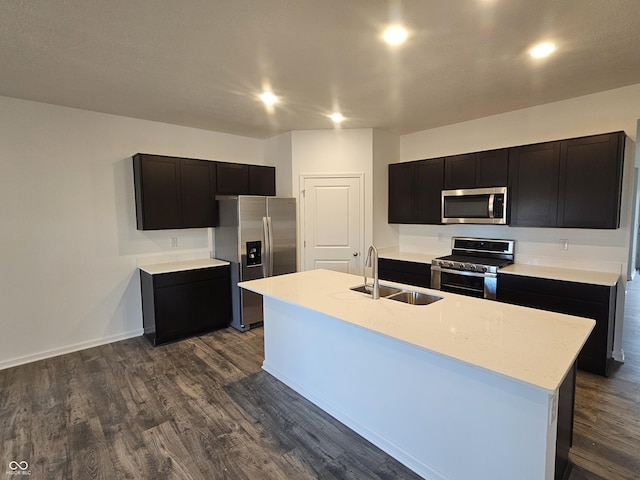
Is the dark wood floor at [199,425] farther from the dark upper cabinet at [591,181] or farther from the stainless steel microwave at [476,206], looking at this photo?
the stainless steel microwave at [476,206]

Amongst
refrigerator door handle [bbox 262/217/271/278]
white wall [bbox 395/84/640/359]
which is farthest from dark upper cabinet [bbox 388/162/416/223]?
refrigerator door handle [bbox 262/217/271/278]

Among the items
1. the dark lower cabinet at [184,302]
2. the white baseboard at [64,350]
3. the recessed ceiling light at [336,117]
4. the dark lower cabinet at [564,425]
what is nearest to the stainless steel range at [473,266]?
the dark lower cabinet at [564,425]

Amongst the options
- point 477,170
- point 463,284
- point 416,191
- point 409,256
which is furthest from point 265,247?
point 477,170

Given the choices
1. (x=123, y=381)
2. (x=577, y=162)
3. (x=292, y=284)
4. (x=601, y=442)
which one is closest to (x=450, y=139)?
(x=577, y=162)

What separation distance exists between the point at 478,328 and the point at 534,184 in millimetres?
2357

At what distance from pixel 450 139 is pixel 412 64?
82.5 inches

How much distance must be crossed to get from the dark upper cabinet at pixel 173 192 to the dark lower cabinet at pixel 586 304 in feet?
12.1

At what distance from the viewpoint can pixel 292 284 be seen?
114 inches

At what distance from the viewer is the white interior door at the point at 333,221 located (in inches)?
180

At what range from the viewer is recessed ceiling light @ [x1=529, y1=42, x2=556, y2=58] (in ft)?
7.45

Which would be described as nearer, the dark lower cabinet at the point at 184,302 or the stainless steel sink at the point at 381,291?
the stainless steel sink at the point at 381,291

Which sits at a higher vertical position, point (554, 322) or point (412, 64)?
point (412, 64)

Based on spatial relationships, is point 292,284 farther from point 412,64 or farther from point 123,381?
point 412,64

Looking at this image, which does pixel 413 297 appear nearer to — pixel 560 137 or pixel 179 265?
pixel 560 137
